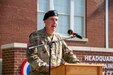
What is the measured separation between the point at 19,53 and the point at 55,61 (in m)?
6.64

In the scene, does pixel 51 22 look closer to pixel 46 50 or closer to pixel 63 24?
→ pixel 46 50

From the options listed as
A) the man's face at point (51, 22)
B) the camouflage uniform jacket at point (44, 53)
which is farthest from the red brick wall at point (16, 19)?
the man's face at point (51, 22)

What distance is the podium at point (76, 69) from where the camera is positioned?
4680 millimetres

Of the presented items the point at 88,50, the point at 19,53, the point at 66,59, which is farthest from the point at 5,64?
the point at 66,59

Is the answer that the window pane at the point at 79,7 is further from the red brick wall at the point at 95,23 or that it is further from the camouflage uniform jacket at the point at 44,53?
the camouflage uniform jacket at the point at 44,53

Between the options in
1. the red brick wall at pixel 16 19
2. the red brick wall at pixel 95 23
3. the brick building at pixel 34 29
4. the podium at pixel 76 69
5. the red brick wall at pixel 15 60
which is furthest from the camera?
the red brick wall at pixel 95 23

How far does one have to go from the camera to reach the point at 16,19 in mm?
13359

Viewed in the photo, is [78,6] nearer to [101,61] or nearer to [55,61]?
[101,61]

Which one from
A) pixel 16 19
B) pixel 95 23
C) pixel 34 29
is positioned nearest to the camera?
pixel 16 19

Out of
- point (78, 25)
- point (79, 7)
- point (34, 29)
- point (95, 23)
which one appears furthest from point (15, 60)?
point (95, 23)

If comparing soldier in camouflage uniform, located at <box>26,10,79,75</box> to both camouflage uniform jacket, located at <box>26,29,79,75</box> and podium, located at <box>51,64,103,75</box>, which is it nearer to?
camouflage uniform jacket, located at <box>26,29,79,75</box>

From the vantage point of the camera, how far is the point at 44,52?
5199mm

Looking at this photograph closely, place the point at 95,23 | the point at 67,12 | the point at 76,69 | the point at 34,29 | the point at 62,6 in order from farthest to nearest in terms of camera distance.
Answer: the point at 95,23, the point at 67,12, the point at 62,6, the point at 34,29, the point at 76,69

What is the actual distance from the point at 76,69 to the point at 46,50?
0.59 m
